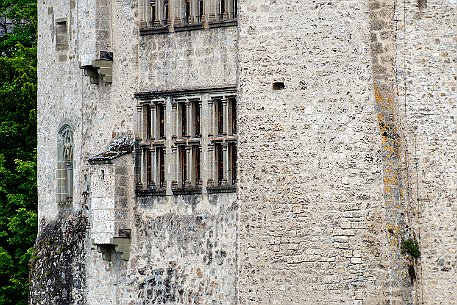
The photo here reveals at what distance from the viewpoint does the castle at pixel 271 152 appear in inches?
1767

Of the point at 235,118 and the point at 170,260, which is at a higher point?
the point at 235,118

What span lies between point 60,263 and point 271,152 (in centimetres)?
770

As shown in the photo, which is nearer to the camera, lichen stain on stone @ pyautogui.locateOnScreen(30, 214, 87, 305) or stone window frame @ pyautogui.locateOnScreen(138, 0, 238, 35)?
stone window frame @ pyautogui.locateOnScreen(138, 0, 238, 35)

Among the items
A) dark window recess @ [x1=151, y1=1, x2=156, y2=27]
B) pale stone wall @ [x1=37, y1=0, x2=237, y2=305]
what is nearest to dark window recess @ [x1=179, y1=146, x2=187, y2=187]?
pale stone wall @ [x1=37, y1=0, x2=237, y2=305]

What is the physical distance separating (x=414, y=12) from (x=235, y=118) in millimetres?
5050

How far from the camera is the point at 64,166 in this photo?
5097 cm

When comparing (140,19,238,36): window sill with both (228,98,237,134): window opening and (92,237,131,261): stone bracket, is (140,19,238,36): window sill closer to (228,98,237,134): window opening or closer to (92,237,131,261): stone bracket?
(228,98,237,134): window opening

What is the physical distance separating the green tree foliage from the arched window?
617 centimetres

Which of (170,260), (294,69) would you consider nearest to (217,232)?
(170,260)

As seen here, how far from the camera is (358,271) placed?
146 feet

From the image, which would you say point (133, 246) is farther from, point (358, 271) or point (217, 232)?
point (358, 271)

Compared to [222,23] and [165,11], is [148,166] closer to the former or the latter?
[165,11]

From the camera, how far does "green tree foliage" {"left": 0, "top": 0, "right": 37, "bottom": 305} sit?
58656 mm

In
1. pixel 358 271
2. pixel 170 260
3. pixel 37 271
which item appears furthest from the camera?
pixel 37 271
